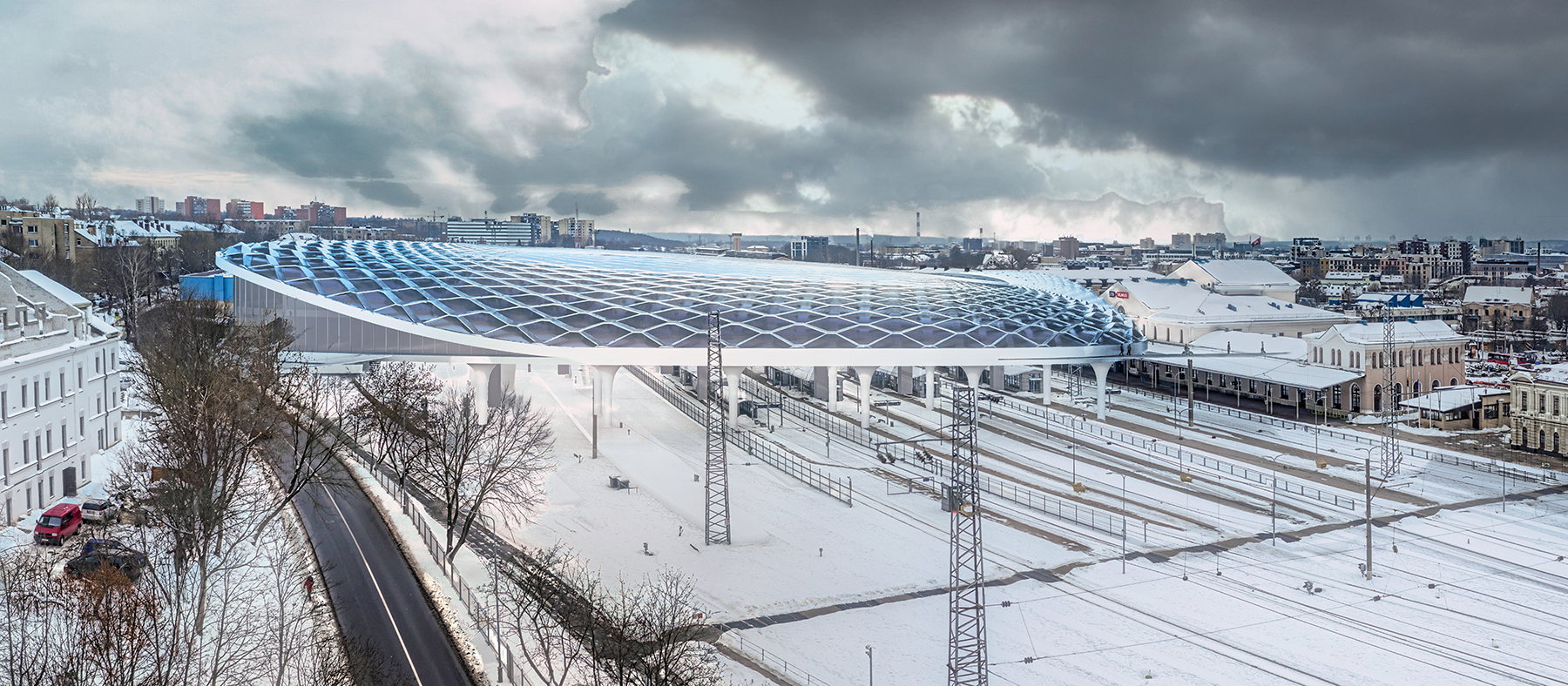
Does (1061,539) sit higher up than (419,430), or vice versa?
(419,430)

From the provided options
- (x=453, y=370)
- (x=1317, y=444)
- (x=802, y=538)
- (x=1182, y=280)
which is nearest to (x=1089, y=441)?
(x=1317, y=444)

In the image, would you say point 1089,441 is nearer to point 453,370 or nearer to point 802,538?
point 802,538

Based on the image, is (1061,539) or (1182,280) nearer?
(1061,539)

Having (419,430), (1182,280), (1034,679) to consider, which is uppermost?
(1182,280)

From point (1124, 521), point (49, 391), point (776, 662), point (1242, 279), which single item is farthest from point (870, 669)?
point (1242, 279)

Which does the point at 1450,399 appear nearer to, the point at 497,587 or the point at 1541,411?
the point at 1541,411

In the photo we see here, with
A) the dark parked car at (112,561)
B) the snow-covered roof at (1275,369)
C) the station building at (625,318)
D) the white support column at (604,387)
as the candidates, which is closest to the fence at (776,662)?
the dark parked car at (112,561)
